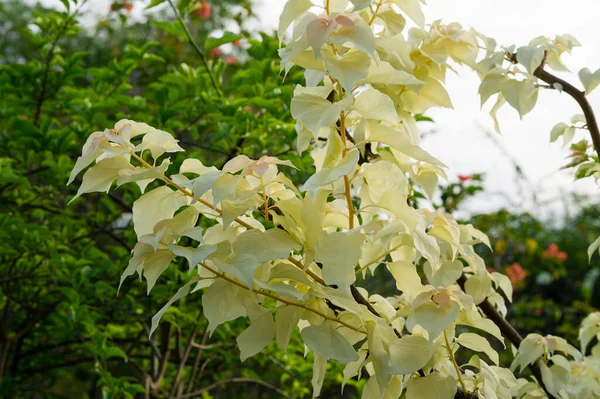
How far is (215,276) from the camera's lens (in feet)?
2.55

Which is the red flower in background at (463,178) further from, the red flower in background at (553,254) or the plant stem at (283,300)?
the plant stem at (283,300)

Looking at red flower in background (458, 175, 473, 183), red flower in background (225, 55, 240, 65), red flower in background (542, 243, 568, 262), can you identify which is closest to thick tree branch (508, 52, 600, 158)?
red flower in background (458, 175, 473, 183)

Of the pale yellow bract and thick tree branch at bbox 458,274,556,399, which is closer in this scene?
the pale yellow bract

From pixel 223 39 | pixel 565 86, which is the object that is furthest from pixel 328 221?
pixel 223 39

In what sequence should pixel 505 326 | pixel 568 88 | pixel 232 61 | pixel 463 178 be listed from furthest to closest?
pixel 232 61, pixel 463 178, pixel 505 326, pixel 568 88

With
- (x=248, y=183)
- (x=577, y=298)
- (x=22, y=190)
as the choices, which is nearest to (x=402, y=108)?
(x=248, y=183)

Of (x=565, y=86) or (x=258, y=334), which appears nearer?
(x=258, y=334)

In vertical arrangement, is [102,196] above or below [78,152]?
below

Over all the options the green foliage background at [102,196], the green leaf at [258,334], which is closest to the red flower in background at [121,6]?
the green foliage background at [102,196]

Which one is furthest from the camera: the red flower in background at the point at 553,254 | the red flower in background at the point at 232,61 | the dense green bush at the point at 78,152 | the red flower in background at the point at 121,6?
the red flower in background at the point at 553,254

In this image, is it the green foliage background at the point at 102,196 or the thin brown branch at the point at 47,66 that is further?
the thin brown branch at the point at 47,66

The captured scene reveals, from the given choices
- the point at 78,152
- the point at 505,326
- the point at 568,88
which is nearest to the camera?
the point at 568,88

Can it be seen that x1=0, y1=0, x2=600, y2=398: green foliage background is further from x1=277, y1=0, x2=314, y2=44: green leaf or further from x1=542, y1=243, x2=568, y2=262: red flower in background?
x1=542, y1=243, x2=568, y2=262: red flower in background

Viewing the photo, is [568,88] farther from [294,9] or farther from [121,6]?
[121,6]
